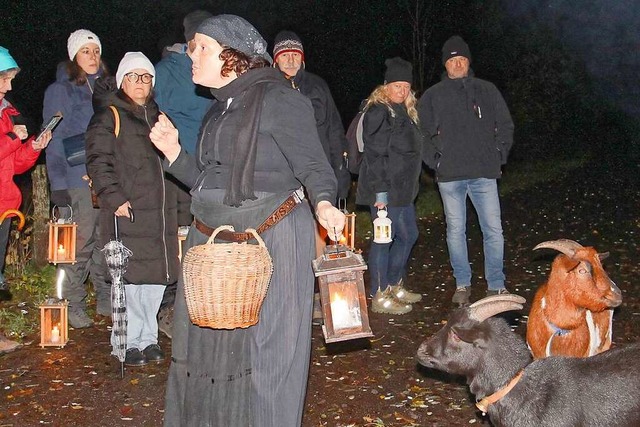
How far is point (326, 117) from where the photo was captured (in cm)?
817

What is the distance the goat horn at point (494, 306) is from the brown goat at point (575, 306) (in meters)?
1.22

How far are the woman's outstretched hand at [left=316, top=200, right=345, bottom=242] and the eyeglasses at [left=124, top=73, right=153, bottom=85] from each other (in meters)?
3.38

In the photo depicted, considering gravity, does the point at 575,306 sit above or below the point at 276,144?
below

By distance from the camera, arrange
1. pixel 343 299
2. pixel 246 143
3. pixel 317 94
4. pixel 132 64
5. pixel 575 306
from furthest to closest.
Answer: pixel 317 94
pixel 132 64
pixel 575 306
pixel 343 299
pixel 246 143

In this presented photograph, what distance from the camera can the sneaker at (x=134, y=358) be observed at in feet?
24.1

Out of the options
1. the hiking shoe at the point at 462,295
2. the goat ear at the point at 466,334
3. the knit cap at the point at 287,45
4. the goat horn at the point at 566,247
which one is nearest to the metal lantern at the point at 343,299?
the goat ear at the point at 466,334

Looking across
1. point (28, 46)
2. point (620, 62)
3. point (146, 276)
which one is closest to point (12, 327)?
point (146, 276)

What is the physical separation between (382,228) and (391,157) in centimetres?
76

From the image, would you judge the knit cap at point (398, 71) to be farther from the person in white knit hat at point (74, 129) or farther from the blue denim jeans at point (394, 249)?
the person in white knit hat at point (74, 129)

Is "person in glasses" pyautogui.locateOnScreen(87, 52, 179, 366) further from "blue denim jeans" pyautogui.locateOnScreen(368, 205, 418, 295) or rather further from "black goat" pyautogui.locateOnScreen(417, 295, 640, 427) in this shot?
"black goat" pyautogui.locateOnScreen(417, 295, 640, 427)

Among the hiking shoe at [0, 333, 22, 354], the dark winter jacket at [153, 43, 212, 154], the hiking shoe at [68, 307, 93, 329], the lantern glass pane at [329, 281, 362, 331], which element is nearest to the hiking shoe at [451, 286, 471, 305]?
the dark winter jacket at [153, 43, 212, 154]

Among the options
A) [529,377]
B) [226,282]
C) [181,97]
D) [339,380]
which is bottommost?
[339,380]

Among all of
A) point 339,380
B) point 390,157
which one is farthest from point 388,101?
point 339,380

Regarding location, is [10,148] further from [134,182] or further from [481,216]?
[481,216]
